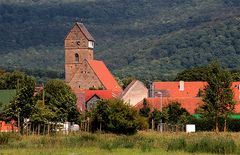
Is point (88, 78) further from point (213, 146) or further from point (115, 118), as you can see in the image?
point (213, 146)

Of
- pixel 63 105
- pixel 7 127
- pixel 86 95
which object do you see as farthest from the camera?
pixel 86 95

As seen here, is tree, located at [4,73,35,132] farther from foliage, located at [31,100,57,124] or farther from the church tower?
the church tower

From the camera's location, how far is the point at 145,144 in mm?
43375

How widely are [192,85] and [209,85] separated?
1772 inches

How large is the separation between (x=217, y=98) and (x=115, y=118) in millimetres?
11648

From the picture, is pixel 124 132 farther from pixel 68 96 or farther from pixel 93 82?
pixel 93 82

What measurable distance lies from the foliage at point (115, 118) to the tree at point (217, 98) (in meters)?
8.45

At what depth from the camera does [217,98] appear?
72500 millimetres

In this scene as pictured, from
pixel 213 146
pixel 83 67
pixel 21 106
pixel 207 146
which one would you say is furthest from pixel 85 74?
pixel 213 146

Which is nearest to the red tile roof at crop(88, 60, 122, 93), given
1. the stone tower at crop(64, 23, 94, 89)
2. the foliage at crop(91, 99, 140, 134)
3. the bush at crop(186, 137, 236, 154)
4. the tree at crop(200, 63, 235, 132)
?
the stone tower at crop(64, 23, 94, 89)

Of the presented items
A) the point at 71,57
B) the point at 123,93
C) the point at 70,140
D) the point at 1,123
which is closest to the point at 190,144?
the point at 70,140

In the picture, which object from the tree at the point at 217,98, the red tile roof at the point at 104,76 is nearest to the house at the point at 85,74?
the red tile roof at the point at 104,76

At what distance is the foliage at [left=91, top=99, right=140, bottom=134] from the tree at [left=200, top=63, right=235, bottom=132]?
8.45 m

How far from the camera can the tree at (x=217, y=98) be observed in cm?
7219
